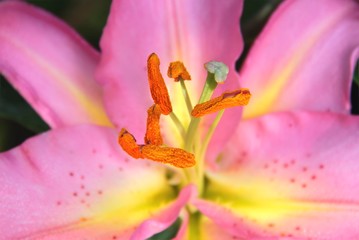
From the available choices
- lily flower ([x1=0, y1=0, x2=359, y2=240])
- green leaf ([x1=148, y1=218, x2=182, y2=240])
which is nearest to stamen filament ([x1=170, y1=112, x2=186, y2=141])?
lily flower ([x1=0, y1=0, x2=359, y2=240])

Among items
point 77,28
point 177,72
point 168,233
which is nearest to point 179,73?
point 177,72

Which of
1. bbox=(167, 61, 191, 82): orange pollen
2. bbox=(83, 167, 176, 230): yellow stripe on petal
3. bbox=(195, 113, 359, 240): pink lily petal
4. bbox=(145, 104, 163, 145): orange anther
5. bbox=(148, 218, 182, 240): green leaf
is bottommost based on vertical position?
bbox=(148, 218, 182, 240): green leaf

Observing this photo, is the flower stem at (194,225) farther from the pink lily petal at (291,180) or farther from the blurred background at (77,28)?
the blurred background at (77,28)

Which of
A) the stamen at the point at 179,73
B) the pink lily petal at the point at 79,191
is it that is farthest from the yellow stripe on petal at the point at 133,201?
the stamen at the point at 179,73

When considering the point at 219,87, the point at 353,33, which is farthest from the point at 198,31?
the point at 353,33

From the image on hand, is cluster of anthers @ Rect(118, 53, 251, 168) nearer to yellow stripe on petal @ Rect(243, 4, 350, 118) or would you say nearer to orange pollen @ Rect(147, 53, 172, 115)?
orange pollen @ Rect(147, 53, 172, 115)

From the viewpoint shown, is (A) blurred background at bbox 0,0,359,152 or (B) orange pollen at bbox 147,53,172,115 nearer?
(B) orange pollen at bbox 147,53,172,115

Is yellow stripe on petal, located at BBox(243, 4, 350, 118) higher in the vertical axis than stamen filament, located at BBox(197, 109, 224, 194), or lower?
higher

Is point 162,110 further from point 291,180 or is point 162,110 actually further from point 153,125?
point 291,180
